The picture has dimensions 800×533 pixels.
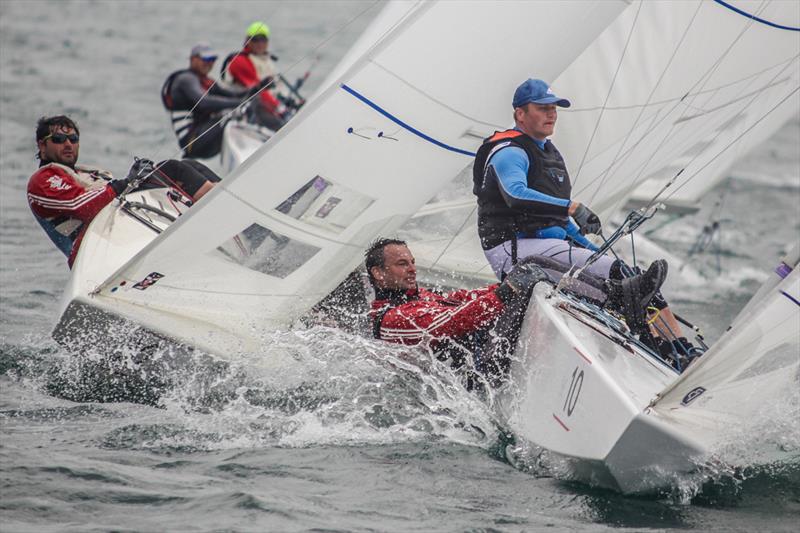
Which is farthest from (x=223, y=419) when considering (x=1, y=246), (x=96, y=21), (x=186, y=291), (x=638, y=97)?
(x=96, y=21)

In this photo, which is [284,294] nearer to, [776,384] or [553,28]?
[553,28]

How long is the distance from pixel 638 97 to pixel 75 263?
9.59 ft

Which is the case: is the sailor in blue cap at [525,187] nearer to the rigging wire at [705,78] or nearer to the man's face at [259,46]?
the rigging wire at [705,78]

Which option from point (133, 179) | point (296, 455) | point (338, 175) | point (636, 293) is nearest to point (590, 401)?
point (636, 293)

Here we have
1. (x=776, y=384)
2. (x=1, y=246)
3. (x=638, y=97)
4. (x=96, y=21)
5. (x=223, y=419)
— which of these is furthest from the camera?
(x=96, y=21)

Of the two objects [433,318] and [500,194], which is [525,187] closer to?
[500,194]

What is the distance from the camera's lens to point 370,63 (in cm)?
574

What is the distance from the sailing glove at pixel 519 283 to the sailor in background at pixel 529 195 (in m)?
0.30

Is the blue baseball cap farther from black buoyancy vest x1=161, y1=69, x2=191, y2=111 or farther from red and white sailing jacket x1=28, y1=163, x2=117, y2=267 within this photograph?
black buoyancy vest x1=161, y1=69, x2=191, y2=111

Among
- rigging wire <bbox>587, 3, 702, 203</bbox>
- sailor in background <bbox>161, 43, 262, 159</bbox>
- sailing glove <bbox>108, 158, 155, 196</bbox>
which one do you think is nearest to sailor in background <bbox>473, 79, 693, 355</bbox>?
rigging wire <bbox>587, 3, 702, 203</bbox>

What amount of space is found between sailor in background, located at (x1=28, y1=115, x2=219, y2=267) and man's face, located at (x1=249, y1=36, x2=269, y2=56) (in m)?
4.51

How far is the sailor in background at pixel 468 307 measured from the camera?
5.33 meters

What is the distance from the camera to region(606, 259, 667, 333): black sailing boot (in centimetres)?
517

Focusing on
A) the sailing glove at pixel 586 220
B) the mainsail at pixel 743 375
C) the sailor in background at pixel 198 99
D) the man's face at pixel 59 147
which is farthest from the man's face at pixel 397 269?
the sailor in background at pixel 198 99
